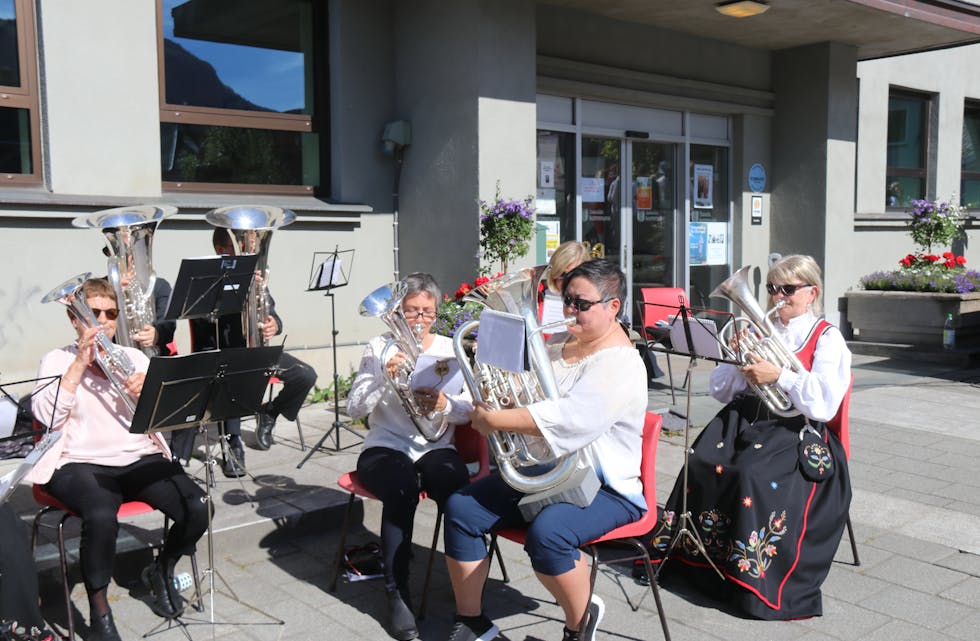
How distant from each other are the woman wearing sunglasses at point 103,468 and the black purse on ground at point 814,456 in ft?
8.42

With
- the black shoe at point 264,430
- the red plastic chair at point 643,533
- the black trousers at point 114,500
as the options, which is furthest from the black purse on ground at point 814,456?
the black shoe at point 264,430

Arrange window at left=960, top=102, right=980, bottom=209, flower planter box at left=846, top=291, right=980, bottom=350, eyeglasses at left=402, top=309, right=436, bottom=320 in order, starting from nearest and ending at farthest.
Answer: eyeglasses at left=402, top=309, right=436, bottom=320, flower planter box at left=846, top=291, right=980, bottom=350, window at left=960, top=102, right=980, bottom=209

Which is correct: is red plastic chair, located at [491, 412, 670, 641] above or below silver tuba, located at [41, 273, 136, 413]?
below

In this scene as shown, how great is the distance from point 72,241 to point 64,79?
1.13 metres

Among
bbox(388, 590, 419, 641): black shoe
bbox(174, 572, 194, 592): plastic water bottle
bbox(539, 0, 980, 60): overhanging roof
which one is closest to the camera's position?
bbox(388, 590, 419, 641): black shoe

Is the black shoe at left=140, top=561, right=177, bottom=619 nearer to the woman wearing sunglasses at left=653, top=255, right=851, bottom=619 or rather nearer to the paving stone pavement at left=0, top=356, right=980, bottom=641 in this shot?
the paving stone pavement at left=0, top=356, right=980, bottom=641

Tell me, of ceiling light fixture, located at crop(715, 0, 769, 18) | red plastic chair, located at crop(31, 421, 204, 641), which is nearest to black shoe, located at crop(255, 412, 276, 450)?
→ red plastic chair, located at crop(31, 421, 204, 641)

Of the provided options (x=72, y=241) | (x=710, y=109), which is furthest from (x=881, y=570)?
(x=710, y=109)

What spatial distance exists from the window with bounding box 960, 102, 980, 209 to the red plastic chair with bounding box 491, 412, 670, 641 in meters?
12.3

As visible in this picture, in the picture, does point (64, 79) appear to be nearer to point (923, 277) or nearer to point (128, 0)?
point (128, 0)

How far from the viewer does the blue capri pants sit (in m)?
3.31

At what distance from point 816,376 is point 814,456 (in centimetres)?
35

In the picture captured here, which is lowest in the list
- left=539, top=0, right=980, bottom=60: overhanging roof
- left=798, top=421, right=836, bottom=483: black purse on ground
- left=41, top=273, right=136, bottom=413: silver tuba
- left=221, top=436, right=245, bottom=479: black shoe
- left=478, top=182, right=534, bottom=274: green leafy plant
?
left=221, top=436, right=245, bottom=479: black shoe

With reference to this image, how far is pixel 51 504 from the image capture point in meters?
3.81
